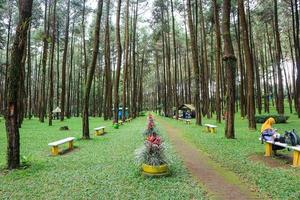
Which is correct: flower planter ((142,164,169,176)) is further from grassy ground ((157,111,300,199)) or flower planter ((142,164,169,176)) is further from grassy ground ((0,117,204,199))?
grassy ground ((157,111,300,199))

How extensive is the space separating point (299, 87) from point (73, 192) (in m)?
20.8

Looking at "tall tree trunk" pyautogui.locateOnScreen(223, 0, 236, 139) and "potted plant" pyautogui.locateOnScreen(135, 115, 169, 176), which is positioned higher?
"tall tree trunk" pyautogui.locateOnScreen(223, 0, 236, 139)

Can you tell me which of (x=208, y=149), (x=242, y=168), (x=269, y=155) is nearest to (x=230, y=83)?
(x=208, y=149)

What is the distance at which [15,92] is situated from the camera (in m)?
7.51

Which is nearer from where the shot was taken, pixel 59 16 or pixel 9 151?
pixel 9 151

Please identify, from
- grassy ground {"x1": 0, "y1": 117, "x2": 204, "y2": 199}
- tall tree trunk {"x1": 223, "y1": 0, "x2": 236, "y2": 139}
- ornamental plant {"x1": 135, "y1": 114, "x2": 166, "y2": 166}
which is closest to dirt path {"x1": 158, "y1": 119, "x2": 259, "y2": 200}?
grassy ground {"x1": 0, "y1": 117, "x2": 204, "y2": 199}

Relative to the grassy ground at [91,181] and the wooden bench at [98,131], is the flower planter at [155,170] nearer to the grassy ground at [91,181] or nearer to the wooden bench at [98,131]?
the grassy ground at [91,181]

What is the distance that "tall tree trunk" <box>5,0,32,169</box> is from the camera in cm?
739

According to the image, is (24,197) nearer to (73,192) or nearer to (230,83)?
(73,192)

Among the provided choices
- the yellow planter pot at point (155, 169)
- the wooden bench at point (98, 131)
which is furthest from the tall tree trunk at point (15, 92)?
the wooden bench at point (98, 131)

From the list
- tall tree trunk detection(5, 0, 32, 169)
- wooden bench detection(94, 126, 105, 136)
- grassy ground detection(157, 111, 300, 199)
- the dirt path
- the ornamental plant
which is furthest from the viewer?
wooden bench detection(94, 126, 105, 136)

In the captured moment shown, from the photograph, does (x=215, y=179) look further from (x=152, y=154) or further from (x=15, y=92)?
(x=15, y=92)

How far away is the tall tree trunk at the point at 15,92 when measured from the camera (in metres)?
7.39

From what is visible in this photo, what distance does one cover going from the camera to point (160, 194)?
527 centimetres
